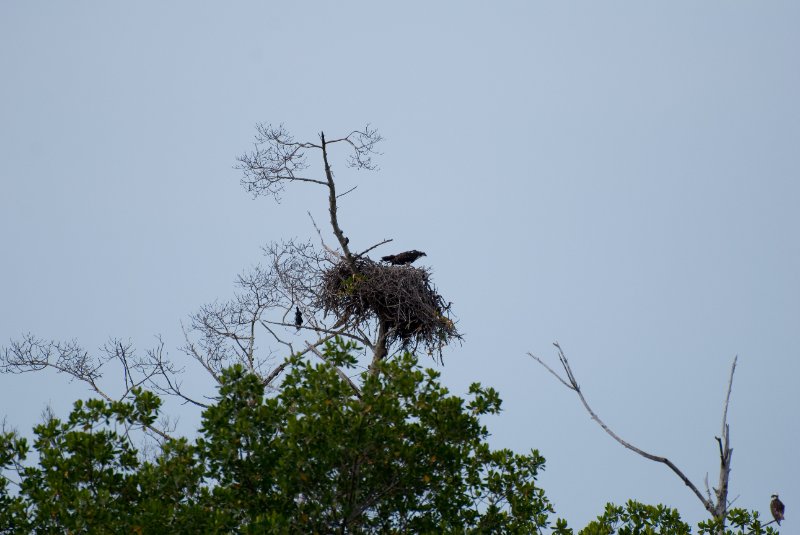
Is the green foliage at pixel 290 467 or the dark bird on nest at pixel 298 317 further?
the dark bird on nest at pixel 298 317

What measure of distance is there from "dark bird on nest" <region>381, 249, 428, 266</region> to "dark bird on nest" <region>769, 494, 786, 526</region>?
6898 mm

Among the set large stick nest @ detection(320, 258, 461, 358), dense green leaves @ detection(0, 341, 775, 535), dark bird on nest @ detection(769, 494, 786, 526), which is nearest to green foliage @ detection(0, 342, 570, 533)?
dense green leaves @ detection(0, 341, 775, 535)

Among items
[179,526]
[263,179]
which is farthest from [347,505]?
[263,179]

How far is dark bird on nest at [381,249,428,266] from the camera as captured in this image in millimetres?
15086

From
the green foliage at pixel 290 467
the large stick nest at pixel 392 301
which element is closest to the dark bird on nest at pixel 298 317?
the large stick nest at pixel 392 301

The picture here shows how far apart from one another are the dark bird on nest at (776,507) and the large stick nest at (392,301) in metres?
5.67

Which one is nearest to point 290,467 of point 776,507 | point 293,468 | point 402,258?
point 293,468

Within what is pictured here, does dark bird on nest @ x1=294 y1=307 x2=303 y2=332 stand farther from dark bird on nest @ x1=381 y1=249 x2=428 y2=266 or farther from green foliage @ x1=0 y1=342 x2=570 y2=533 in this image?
green foliage @ x1=0 y1=342 x2=570 y2=533

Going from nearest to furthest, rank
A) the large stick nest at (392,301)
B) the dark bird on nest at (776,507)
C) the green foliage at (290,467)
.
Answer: the green foliage at (290,467), the dark bird on nest at (776,507), the large stick nest at (392,301)

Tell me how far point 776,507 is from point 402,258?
7.10m

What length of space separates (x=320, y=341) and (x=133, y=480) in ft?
19.0

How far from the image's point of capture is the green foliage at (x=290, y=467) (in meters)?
7.64

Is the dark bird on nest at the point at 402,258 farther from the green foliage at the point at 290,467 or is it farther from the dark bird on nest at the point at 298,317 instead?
the green foliage at the point at 290,467

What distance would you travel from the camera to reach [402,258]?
49.7ft
